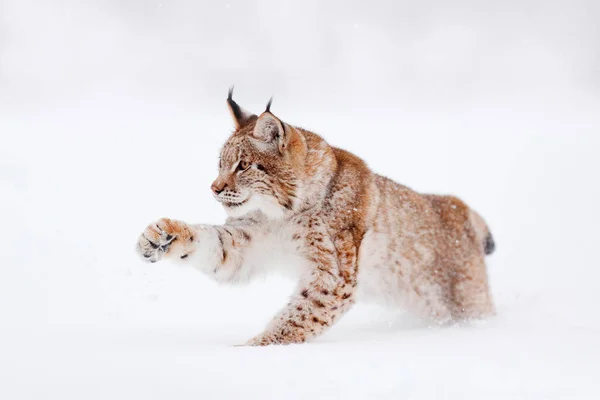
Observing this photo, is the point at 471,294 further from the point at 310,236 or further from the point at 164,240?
the point at 164,240

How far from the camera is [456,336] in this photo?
615cm

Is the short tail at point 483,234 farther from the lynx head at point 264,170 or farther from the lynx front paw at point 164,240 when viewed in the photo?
the lynx front paw at point 164,240

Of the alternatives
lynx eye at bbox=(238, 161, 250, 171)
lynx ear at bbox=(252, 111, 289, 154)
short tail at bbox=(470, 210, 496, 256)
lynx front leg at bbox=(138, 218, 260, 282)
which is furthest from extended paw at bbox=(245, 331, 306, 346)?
short tail at bbox=(470, 210, 496, 256)

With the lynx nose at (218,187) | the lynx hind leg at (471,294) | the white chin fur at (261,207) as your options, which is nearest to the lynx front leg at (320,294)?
the white chin fur at (261,207)

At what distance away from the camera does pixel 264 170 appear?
627 centimetres

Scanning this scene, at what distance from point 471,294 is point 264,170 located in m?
2.66

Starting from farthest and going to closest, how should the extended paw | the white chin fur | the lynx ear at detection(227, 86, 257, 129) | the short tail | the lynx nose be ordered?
the short tail → the lynx ear at detection(227, 86, 257, 129) → the white chin fur → the lynx nose → the extended paw

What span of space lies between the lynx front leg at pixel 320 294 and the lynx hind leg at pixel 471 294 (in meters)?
1.71

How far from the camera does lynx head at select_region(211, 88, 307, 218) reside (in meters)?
6.20

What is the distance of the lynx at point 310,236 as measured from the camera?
600 centimetres

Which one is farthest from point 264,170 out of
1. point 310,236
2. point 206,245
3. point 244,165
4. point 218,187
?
point 206,245

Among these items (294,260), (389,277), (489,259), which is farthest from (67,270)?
(489,259)

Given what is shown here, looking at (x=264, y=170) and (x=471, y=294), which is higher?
(x=264, y=170)

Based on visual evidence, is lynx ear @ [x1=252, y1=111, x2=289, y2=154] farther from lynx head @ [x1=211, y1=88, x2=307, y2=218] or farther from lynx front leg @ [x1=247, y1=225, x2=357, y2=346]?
lynx front leg @ [x1=247, y1=225, x2=357, y2=346]
